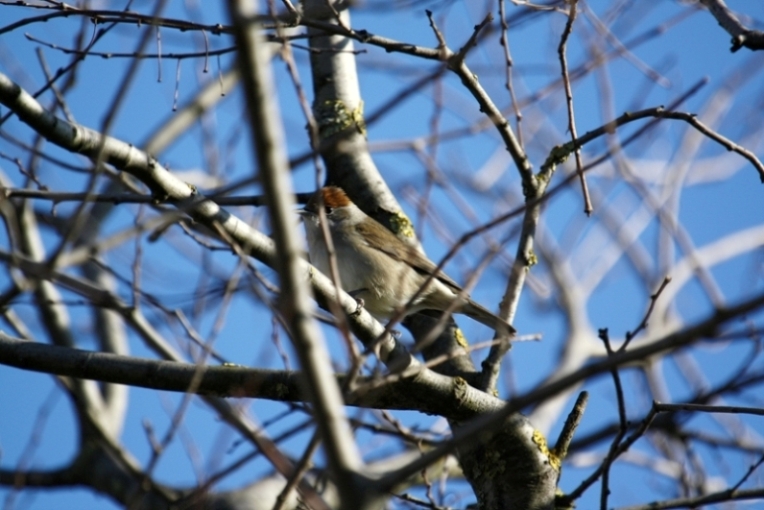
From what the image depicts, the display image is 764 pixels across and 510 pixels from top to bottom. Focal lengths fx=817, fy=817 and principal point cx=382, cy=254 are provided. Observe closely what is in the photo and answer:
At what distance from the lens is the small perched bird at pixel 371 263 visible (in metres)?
5.55

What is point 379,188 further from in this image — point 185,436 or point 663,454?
point 663,454

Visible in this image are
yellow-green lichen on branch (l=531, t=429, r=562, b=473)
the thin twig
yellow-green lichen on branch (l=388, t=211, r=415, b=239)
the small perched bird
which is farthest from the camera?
the small perched bird

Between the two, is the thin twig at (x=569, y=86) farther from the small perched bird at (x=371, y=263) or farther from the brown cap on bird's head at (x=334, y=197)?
the brown cap on bird's head at (x=334, y=197)

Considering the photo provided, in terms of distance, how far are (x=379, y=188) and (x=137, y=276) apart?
1679 millimetres

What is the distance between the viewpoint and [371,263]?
5.74 m

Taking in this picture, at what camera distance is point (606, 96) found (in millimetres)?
7230

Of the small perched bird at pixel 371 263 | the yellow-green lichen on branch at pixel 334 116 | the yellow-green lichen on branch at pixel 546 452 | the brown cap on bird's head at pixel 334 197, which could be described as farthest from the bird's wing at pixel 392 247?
the yellow-green lichen on branch at pixel 546 452

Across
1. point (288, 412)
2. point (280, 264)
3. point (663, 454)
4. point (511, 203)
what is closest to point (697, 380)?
point (663, 454)

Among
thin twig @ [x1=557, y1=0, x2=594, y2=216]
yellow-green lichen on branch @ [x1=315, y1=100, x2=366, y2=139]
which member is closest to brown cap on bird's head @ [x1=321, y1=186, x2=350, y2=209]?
yellow-green lichen on branch @ [x1=315, y1=100, x2=366, y2=139]

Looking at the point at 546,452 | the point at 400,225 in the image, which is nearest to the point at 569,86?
the point at 546,452

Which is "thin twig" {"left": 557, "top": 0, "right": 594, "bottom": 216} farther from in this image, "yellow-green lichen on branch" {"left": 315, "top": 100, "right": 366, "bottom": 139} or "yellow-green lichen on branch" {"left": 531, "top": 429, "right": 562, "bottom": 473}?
"yellow-green lichen on branch" {"left": 315, "top": 100, "right": 366, "bottom": 139}

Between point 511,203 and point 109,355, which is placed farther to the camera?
point 511,203

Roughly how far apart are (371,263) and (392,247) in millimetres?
A: 231

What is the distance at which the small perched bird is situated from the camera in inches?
218
